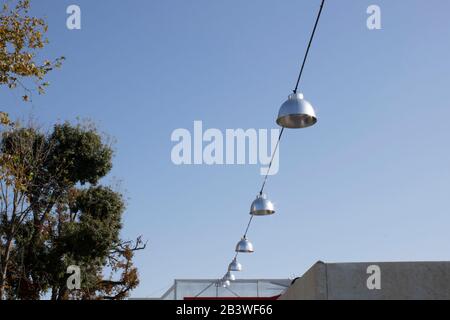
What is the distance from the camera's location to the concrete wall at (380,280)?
4.49 meters

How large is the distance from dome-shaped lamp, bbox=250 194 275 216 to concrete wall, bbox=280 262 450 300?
3.64 meters

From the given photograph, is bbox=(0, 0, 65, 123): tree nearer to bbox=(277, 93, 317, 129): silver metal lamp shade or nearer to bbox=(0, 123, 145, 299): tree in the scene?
bbox=(277, 93, 317, 129): silver metal lamp shade

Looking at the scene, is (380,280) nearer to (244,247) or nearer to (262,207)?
(262,207)

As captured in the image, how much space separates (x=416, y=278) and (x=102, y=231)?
12265 millimetres

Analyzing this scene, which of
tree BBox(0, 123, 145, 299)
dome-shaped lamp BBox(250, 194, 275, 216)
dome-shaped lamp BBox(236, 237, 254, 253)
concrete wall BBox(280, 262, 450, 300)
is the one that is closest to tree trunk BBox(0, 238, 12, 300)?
tree BBox(0, 123, 145, 299)

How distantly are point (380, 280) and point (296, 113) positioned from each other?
165cm

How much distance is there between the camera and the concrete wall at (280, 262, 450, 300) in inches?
177

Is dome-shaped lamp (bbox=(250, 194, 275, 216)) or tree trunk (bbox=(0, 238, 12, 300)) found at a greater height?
dome-shaped lamp (bbox=(250, 194, 275, 216))

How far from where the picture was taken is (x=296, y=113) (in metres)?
5.20

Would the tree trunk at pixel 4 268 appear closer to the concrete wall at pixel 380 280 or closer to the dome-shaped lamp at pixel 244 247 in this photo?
the dome-shaped lamp at pixel 244 247

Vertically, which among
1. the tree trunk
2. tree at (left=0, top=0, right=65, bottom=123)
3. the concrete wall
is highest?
tree at (left=0, top=0, right=65, bottom=123)

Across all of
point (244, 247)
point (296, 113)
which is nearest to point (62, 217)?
point (244, 247)

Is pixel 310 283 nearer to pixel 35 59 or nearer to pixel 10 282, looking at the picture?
pixel 35 59
